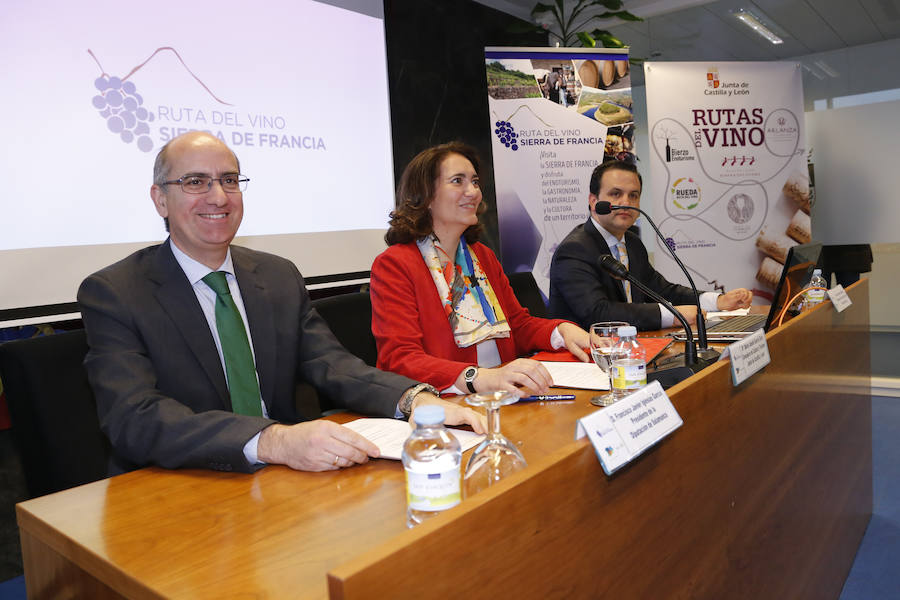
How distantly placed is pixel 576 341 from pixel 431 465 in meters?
1.36

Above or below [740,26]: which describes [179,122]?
below

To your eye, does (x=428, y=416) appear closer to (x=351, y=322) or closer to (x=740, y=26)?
(x=351, y=322)

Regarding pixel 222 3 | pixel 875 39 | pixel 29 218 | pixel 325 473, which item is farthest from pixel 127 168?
pixel 875 39

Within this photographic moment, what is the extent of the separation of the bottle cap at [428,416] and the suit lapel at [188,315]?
0.94 meters

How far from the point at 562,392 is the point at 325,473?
651 millimetres

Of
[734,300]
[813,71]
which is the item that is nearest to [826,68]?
[813,71]

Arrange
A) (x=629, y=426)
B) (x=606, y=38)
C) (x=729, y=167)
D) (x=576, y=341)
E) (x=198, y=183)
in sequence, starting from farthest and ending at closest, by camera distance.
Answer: (x=729, y=167) → (x=606, y=38) → (x=576, y=341) → (x=198, y=183) → (x=629, y=426)

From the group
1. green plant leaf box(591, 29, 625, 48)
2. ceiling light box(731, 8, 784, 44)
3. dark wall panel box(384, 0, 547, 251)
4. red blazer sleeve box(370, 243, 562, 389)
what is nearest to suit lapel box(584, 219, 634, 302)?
red blazer sleeve box(370, 243, 562, 389)

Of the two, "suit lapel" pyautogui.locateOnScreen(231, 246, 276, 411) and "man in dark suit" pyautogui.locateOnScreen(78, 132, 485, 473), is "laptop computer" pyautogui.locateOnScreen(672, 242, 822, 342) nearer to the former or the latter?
"man in dark suit" pyautogui.locateOnScreen(78, 132, 485, 473)

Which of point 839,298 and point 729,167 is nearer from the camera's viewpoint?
point 839,298

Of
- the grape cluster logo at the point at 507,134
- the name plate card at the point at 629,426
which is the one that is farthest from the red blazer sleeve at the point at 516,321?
the grape cluster logo at the point at 507,134

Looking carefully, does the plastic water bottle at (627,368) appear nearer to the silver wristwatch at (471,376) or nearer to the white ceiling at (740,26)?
the silver wristwatch at (471,376)

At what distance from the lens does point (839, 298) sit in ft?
7.17

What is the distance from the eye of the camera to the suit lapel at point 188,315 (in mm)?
1479
